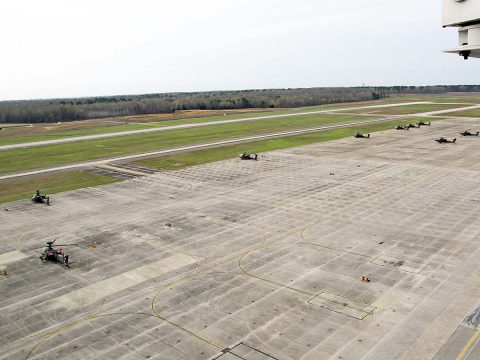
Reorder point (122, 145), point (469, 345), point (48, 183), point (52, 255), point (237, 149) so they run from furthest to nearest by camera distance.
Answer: point (122, 145) < point (237, 149) < point (48, 183) < point (52, 255) < point (469, 345)

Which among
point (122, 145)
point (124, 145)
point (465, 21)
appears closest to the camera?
point (465, 21)

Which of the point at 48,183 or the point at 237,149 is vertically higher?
the point at 237,149

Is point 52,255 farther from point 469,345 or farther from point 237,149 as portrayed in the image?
point 237,149

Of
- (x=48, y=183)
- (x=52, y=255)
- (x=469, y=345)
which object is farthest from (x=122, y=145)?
(x=469, y=345)

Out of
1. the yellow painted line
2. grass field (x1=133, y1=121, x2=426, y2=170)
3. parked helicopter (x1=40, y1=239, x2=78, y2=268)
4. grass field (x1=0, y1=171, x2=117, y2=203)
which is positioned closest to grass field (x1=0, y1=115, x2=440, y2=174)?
grass field (x1=0, y1=171, x2=117, y2=203)

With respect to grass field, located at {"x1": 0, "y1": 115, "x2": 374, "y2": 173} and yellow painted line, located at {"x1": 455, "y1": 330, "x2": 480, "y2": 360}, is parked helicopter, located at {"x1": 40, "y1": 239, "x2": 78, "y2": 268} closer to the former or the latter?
yellow painted line, located at {"x1": 455, "y1": 330, "x2": 480, "y2": 360}

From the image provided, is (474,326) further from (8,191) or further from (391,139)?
(391,139)
